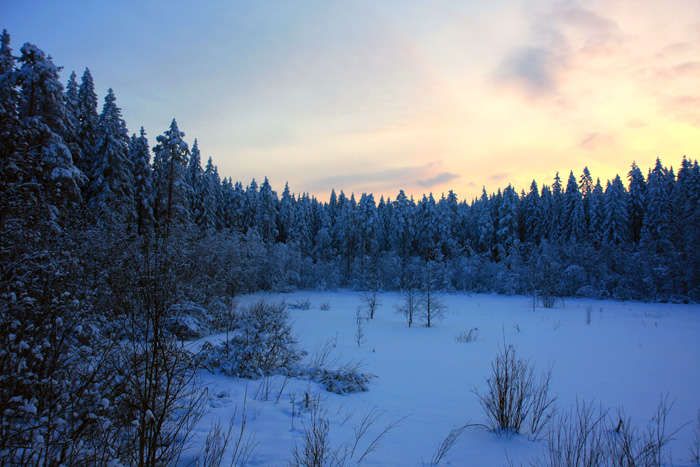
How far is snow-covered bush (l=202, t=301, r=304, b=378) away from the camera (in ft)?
22.8

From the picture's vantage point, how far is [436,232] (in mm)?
53031

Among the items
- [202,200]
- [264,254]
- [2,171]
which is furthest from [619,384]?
[202,200]

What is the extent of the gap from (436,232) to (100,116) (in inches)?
1677

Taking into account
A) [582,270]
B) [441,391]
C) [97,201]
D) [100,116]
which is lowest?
[441,391]

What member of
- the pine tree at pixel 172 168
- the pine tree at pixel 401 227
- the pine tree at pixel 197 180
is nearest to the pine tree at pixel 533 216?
the pine tree at pixel 401 227

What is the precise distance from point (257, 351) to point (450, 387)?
417 cm

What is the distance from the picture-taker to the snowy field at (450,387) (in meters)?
4.40

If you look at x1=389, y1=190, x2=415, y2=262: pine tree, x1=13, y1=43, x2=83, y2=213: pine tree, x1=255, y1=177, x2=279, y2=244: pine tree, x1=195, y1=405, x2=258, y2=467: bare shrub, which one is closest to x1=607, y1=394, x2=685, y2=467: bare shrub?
x1=195, y1=405, x2=258, y2=467: bare shrub

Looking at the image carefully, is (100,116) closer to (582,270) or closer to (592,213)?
(582,270)

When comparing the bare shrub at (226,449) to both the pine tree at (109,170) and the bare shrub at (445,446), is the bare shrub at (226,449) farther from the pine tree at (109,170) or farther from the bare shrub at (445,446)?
the pine tree at (109,170)

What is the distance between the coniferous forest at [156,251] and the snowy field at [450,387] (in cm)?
129

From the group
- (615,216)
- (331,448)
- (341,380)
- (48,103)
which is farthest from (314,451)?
(615,216)

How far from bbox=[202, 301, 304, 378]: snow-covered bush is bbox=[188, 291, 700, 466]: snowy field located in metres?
0.33

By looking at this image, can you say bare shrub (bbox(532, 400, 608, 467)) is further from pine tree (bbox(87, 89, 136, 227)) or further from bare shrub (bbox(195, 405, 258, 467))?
pine tree (bbox(87, 89, 136, 227))
